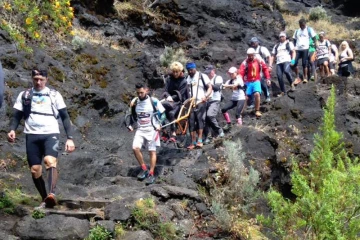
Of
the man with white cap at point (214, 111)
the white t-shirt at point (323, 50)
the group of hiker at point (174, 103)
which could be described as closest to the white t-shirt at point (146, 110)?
the group of hiker at point (174, 103)

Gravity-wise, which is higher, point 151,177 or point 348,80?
point 348,80

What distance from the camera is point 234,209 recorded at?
8.54 m

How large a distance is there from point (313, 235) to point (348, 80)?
8.30 m

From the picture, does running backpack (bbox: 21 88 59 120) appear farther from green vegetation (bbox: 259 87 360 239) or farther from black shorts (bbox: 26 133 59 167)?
green vegetation (bbox: 259 87 360 239)

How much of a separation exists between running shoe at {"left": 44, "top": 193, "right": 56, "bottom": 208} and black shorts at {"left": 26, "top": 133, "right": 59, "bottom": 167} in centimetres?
49

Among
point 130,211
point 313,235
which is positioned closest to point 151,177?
point 130,211

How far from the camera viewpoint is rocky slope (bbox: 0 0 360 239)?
7.82 metres

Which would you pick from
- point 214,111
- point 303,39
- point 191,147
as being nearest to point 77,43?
point 214,111

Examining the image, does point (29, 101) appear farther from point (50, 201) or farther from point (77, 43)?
point (77, 43)

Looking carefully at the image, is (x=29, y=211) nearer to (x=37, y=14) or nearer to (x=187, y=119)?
(x=37, y=14)

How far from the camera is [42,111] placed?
7121mm

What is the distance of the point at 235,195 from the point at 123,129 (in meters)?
5.30

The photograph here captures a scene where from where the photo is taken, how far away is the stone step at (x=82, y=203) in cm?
754

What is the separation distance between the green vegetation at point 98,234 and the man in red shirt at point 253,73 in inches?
242
